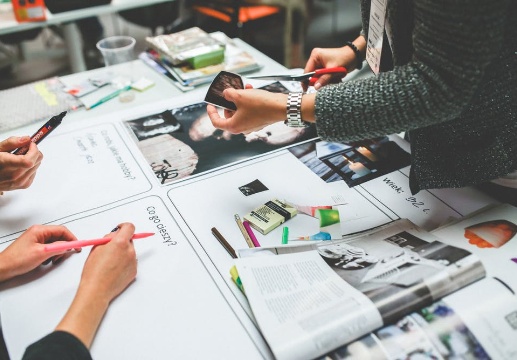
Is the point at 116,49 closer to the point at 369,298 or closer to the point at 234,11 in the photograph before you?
the point at 369,298

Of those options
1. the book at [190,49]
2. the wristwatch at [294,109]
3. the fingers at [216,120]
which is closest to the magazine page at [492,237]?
the wristwatch at [294,109]

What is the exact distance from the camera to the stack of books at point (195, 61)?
1369mm

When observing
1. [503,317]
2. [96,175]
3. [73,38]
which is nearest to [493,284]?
[503,317]

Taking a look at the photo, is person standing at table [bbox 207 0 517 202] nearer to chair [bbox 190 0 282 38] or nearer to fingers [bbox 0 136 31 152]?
fingers [bbox 0 136 31 152]

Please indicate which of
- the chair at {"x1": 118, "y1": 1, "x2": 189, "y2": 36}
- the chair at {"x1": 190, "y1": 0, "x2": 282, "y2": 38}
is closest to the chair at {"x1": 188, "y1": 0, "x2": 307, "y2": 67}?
the chair at {"x1": 190, "y1": 0, "x2": 282, "y2": 38}

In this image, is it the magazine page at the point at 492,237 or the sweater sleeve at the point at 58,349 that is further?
the magazine page at the point at 492,237

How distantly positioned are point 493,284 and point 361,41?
67cm

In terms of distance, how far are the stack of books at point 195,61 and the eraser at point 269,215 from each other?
617 millimetres

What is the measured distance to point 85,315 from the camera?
2.06ft

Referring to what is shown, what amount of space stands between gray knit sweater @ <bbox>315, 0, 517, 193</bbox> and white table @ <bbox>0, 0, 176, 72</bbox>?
1817 mm

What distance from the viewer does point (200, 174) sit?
3.20ft

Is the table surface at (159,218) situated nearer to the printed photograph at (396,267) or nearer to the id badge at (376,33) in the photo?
the printed photograph at (396,267)

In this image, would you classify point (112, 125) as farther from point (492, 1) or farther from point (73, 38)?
point (73, 38)

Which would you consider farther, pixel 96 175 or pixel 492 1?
pixel 96 175
